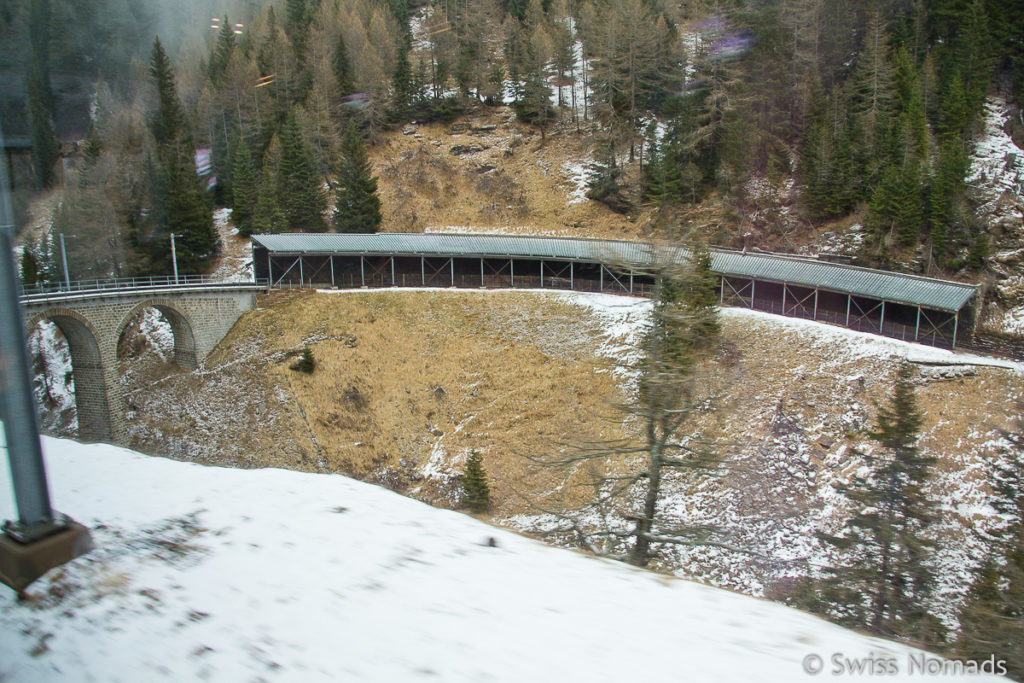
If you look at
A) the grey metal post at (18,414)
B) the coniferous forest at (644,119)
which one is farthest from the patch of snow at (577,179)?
the grey metal post at (18,414)

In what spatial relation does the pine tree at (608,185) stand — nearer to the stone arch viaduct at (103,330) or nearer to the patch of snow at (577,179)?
the patch of snow at (577,179)

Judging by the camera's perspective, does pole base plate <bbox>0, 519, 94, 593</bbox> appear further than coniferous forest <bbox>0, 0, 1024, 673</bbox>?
No

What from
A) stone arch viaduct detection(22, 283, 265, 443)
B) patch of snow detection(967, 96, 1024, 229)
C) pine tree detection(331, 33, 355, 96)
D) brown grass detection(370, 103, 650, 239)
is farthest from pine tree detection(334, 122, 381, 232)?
patch of snow detection(967, 96, 1024, 229)

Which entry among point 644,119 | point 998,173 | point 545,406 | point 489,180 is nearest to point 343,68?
point 489,180

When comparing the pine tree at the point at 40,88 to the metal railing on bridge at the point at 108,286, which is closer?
the pine tree at the point at 40,88

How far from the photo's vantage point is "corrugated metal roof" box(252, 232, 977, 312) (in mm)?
26266

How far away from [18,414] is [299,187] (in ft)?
148

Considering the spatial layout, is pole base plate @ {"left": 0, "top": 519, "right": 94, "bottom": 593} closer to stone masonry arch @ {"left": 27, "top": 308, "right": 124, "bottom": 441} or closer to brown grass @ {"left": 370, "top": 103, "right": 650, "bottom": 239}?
stone masonry arch @ {"left": 27, "top": 308, "right": 124, "bottom": 441}

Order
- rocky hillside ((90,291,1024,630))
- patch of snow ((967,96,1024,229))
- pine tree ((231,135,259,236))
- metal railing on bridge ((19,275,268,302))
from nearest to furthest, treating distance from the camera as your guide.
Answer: rocky hillside ((90,291,1024,630)) < metal railing on bridge ((19,275,268,302)) < patch of snow ((967,96,1024,229)) < pine tree ((231,135,259,236))

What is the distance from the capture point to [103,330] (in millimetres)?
27547

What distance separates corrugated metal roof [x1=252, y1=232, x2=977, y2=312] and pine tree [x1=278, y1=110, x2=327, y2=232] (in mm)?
7706

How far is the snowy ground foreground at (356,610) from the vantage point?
282cm

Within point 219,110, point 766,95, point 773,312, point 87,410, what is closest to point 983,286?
point 773,312

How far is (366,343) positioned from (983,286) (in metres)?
30.9
